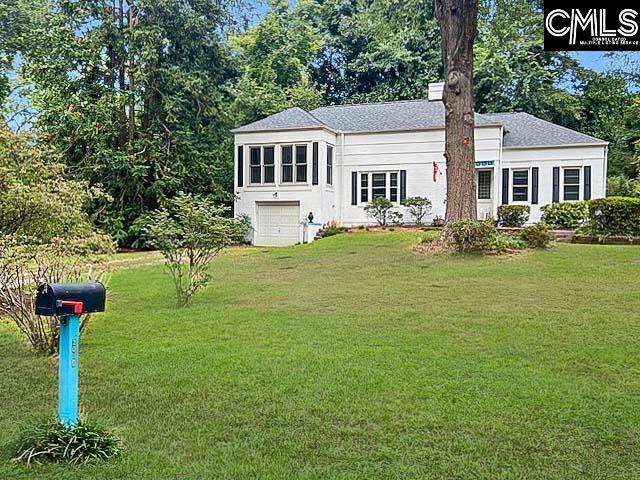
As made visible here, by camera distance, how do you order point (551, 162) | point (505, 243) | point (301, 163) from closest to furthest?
point (505, 243) → point (551, 162) → point (301, 163)

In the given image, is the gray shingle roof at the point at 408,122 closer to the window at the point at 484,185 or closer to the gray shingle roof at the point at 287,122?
the gray shingle roof at the point at 287,122

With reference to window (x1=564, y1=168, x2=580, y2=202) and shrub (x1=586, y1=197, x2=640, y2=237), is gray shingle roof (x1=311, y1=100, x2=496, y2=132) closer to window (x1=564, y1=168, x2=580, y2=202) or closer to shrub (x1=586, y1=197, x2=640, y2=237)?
window (x1=564, y1=168, x2=580, y2=202)

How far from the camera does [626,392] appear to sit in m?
4.76

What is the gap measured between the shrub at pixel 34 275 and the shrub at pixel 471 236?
32.1ft

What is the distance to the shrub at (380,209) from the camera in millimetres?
23078

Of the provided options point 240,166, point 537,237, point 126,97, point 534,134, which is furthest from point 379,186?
point 126,97

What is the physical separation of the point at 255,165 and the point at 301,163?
6.52 ft

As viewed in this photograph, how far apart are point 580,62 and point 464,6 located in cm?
2143

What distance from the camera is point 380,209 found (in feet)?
76.2

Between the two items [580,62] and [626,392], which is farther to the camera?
[580,62]

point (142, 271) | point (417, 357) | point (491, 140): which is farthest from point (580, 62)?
point (417, 357)

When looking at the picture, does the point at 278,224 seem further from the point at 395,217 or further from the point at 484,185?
the point at 484,185

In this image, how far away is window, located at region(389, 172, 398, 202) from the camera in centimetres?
2392

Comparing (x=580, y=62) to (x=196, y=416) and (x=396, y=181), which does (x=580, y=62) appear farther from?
(x=196, y=416)
